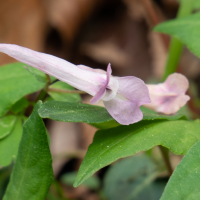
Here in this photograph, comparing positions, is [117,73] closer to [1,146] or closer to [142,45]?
[142,45]

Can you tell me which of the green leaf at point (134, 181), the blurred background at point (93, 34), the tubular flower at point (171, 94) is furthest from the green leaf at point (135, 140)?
the blurred background at point (93, 34)

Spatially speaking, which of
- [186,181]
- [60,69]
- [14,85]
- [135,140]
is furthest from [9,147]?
[186,181]

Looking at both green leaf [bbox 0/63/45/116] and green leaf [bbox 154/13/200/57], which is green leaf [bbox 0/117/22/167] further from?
green leaf [bbox 154/13/200/57]

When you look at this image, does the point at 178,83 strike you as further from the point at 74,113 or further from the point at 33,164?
the point at 33,164

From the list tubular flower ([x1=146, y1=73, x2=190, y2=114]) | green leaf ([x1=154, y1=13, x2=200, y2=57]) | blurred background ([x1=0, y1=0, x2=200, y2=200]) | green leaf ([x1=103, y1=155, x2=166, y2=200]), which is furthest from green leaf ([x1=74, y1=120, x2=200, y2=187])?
blurred background ([x1=0, y1=0, x2=200, y2=200])

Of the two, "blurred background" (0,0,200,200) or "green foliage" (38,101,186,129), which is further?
"blurred background" (0,0,200,200)

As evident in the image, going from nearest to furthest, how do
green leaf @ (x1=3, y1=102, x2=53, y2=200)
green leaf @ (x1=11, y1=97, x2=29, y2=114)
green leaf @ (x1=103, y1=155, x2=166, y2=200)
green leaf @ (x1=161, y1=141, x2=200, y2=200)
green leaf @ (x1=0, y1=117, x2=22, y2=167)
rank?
green leaf @ (x1=161, y1=141, x2=200, y2=200) < green leaf @ (x1=3, y1=102, x2=53, y2=200) < green leaf @ (x1=0, y1=117, x2=22, y2=167) < green leaf @ (x1=11, y1=97, x2=29, y2=114) < green leaf @ (x1=103, y1=155, x2=166, y2=200)
